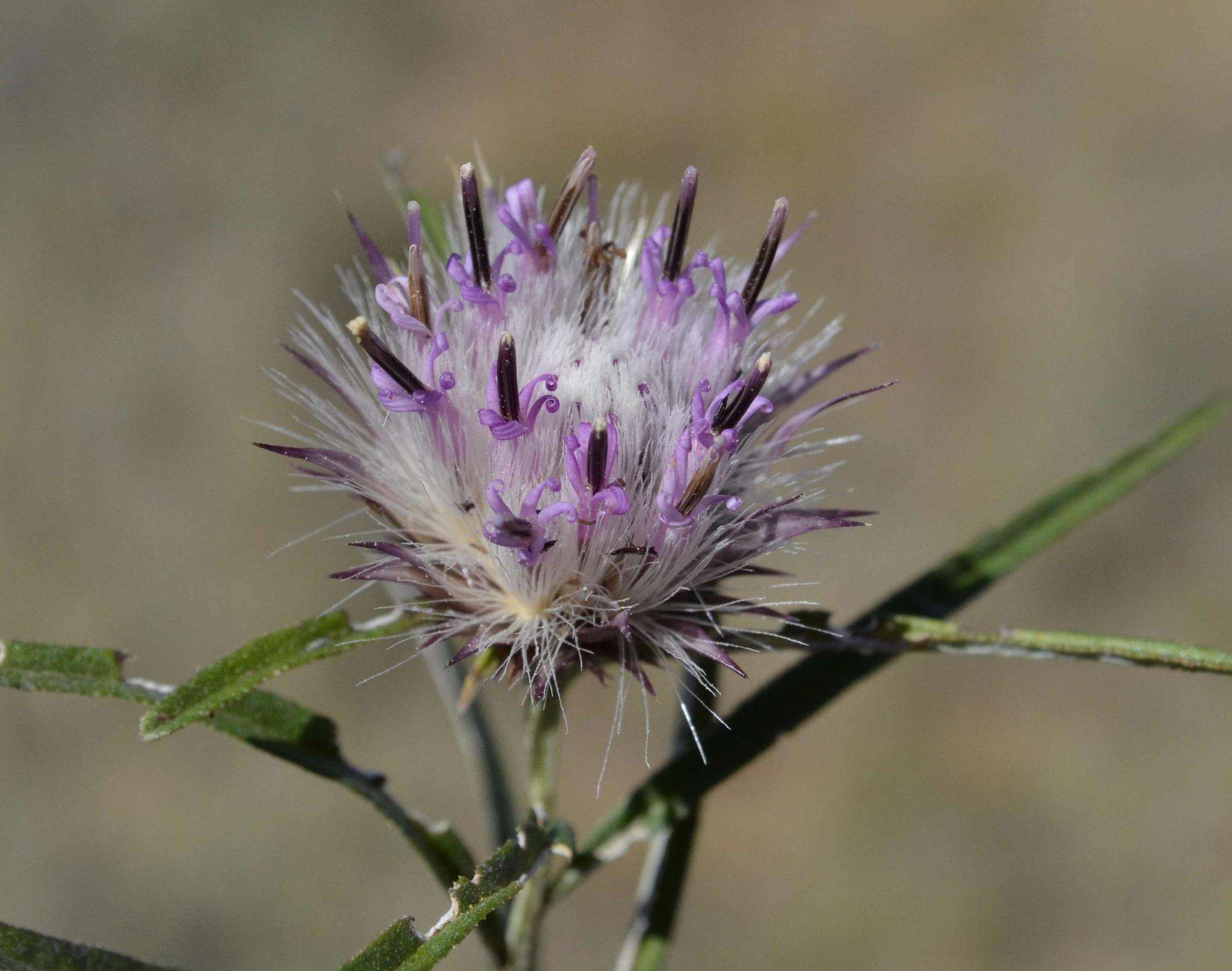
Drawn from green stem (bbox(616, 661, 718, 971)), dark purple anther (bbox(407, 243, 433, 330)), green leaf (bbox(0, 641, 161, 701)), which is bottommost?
green stem (bbox(616, 661, 718, 971))

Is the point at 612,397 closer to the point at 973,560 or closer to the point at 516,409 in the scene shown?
the point at 516,409

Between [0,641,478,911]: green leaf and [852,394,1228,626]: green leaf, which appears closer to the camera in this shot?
[0,641,478,911]: green leaf

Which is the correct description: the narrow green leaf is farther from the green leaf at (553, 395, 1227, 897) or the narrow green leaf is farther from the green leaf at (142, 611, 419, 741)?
the green leaf at (553, 395, 1227, 897)

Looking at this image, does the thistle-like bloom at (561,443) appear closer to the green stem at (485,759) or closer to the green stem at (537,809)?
the green stem at (537,809)

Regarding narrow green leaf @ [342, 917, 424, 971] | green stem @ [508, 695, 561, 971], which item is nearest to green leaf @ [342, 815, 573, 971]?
narrow green leaf @ [342, 917, 424, 971]

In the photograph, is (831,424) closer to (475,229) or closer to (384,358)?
(475,229)

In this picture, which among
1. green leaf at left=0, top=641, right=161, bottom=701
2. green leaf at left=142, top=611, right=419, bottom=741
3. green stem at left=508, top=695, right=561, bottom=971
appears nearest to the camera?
green leaf at left=142, top=611, right=419, bottom=741

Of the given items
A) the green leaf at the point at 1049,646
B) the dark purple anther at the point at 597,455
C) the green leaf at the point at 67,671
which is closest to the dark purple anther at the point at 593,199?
the dark purple anther at the point at 597,455
